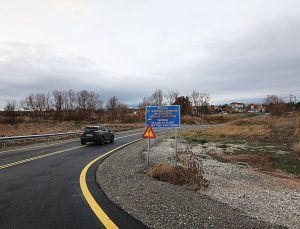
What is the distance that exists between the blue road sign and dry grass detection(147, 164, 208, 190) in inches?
86.4

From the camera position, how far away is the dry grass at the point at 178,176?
335 inches

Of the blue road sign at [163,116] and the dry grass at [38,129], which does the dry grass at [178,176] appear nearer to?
the blue road sign at [163,116]

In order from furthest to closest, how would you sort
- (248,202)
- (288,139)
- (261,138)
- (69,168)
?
(261,138)
(288,139)
(69,168)
(248,202)

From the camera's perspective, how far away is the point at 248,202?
6855 millimetres

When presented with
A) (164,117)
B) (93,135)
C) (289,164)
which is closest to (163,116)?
(164,117)

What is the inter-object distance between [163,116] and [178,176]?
3.11m

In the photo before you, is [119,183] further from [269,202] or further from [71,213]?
[269,202]

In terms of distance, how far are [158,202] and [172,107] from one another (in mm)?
5705

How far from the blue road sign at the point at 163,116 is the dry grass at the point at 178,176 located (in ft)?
7.20

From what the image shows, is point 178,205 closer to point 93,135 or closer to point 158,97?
point 93,135

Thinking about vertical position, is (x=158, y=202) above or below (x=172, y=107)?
below

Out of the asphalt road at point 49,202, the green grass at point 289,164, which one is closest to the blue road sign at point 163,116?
the asphalt road at point 49,202

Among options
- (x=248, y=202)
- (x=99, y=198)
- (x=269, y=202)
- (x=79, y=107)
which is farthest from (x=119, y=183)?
(x=79, y=107)

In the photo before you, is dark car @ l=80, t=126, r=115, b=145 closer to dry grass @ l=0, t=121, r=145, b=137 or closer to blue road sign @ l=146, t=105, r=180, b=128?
blue road sign @ l=146, t=105, r=180, b=128
